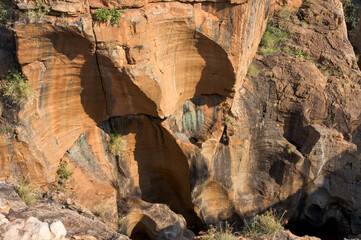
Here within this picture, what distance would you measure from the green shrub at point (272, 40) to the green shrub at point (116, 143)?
5172mm

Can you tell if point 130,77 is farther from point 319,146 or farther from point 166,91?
point 319,146

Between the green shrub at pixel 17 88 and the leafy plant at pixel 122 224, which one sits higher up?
the green shrub at pixel 17 88

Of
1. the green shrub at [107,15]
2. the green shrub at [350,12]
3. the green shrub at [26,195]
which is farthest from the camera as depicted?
the green shrub at [350,12]

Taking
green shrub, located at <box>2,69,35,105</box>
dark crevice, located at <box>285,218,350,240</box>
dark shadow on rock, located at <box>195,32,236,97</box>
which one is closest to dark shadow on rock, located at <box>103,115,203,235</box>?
dark shadow on rock, located at <box>195,32,236,97</box>

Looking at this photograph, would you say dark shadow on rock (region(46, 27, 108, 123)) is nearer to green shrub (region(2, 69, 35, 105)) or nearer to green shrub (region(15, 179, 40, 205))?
green shrub (region(2, 69, 35, 105))

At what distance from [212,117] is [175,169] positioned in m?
1.91

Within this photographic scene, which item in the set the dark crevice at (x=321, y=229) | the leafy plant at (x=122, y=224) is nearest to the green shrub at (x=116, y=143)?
the leafy plant at (x=122, y=224)

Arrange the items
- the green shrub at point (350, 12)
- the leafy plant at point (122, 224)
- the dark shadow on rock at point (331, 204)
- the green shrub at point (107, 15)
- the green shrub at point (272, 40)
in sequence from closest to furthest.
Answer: the green shrub at point (107, 15) → the leafy plant at point (122, 224) → the dark shadow on rock at point (331, 204) → the green shrub at point (272, 40) → the green shrub at point (350, 12)

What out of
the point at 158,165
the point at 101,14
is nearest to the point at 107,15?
the point at 101,14

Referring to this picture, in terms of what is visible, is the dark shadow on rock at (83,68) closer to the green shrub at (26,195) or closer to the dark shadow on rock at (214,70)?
the green shrub at (26,195)

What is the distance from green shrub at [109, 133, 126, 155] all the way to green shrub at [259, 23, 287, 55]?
517 cm

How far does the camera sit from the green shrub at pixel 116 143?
8.79 meters

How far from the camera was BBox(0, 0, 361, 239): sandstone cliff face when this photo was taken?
660 cm

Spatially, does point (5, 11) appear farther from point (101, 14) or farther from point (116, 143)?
point (116, 143)
